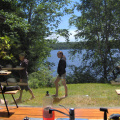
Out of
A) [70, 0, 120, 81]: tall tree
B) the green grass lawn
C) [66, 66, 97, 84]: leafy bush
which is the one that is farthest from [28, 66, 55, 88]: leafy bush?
[70, 0, 120, 81]: tall tree

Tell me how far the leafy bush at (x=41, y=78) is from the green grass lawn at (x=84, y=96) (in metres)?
0.09

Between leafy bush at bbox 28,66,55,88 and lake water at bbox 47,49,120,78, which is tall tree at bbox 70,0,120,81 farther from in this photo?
leafy bush at bbox 28,66,55,88

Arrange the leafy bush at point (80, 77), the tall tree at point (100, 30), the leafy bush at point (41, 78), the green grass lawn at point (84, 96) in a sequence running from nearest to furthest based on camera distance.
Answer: the green grass lawn at point (84, 96) < the leafy bush at point (41, 78) < the leafy bush at point (80, 77) < the tall tree at point (100, 30)

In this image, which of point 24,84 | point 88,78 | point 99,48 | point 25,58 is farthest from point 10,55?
point 99,48

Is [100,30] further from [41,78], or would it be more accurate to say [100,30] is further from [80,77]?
[41,78]

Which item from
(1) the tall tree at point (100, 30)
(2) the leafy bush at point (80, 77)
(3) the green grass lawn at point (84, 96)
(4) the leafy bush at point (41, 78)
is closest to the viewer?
(3) the green grass lawn at point (84, 96)

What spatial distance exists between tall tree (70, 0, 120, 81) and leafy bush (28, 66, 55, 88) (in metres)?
1.03

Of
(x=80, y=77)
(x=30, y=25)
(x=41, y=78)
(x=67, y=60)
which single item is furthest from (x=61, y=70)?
(x=30, y=25)

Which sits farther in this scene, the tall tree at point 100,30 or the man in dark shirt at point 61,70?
the tall tree at point 100,30

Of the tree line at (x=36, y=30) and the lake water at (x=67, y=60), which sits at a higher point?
the tree line at (x=36, y=30)

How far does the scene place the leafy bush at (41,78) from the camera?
9.43 ft

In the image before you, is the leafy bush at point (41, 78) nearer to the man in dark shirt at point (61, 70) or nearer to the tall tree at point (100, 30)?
the man in dark shirt at point (61, 70)

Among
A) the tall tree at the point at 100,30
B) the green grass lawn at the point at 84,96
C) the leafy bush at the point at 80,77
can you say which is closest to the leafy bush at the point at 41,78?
the green grass lawn at the point at 84,96

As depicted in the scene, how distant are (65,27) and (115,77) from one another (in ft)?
4.27
